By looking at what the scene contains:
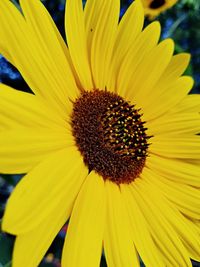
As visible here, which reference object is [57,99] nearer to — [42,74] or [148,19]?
[42,74]

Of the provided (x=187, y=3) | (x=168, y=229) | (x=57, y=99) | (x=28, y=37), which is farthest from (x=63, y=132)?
(x=187, y=3)

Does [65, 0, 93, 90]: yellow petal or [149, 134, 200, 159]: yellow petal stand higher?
[65, 0, 93, 90]: yellow petal

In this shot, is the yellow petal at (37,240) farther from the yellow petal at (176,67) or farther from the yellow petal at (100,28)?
the yellow petal at (176,67)

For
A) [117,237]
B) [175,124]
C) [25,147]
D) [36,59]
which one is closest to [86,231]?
[117,237]

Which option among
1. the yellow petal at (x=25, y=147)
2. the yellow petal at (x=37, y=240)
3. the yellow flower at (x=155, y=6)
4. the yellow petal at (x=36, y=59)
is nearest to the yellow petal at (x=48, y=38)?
the yellow petal at (x=36, y=59)

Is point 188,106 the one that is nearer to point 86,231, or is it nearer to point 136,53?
point 136,53

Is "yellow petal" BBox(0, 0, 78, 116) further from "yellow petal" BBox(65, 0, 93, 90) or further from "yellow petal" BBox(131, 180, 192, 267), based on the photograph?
"yellow petal" BBox(131, 180, 192, 267)

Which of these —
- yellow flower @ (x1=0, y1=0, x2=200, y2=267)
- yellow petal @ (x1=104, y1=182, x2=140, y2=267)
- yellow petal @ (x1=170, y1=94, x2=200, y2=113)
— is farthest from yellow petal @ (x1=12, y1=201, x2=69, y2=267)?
yellow petal @ (x1=170, y1=94, x2=200, y2=113)
